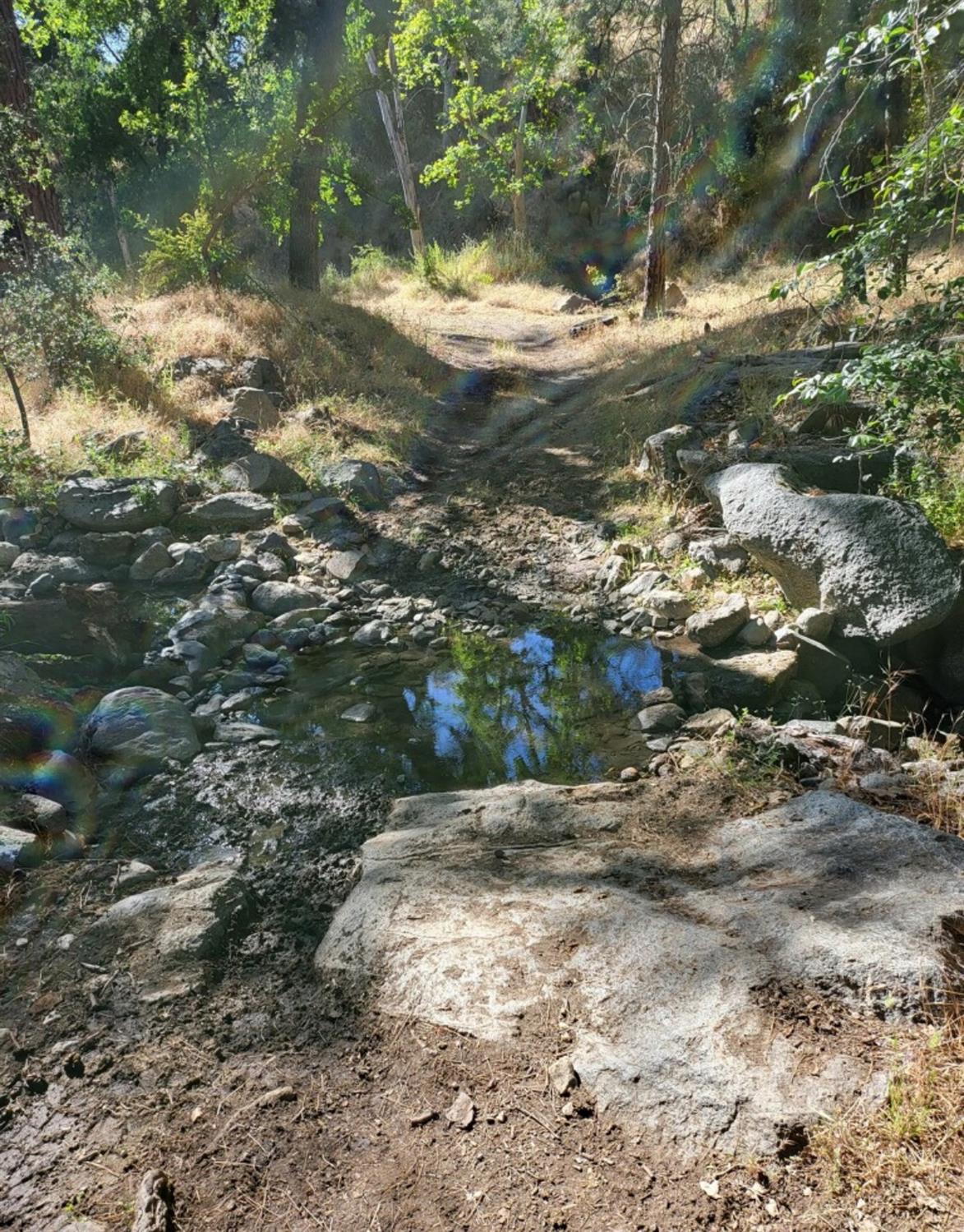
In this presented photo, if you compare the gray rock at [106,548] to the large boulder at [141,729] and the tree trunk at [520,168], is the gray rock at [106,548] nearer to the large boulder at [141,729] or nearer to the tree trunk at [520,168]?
the large boulder at [141,729]

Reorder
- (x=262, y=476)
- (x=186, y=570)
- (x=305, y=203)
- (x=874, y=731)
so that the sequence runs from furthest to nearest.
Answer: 1. (x=305, y=203)
2. (x=262, y=476)
3. (x=186, y=570)
4. (x=874, y=731)

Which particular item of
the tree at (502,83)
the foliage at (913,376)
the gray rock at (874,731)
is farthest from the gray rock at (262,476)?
the tree at (502,83)

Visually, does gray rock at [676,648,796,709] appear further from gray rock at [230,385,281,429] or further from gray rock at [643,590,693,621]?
gray rock at [230,385,281,429]

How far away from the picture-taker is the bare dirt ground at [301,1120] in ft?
5.77

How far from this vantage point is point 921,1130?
1.72 metres

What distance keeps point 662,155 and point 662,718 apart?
1106 cm

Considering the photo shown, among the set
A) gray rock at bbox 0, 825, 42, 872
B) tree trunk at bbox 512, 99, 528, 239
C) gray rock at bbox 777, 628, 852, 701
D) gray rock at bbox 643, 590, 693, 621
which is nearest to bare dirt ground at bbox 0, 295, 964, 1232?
gray rock at bbox 0, 825, 42, 872

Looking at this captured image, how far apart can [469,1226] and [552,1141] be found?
0.88ft

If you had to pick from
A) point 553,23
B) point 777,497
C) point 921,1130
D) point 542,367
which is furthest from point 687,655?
point 553,23

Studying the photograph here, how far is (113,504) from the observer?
6.88 meters

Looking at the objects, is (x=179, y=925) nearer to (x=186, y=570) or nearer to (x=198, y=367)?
(x=186, y=570)

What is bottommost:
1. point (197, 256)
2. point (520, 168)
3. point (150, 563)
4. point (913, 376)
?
point (150, 563)

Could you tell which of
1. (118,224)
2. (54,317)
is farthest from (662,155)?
(118,224)

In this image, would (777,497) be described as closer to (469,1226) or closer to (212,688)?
(212,688)
